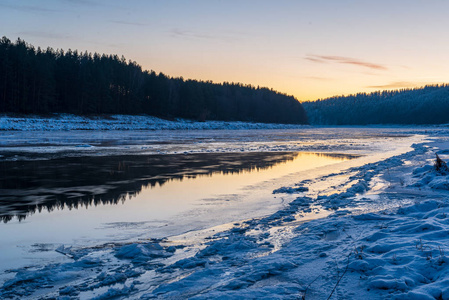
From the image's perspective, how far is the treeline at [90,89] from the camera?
Result: 5747 centimetres

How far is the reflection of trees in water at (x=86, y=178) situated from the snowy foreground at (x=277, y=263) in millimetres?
3231

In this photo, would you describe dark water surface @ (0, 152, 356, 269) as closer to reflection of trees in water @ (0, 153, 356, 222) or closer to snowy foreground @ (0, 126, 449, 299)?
reflection of trees in water @ (0, 153, 356, 222)

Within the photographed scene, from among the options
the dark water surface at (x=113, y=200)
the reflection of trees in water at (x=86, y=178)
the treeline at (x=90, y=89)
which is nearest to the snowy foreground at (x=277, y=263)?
the dark water surface at (x=113, y=200)

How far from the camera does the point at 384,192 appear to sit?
9383 mm

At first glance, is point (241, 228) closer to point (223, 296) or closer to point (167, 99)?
point (223, 296)

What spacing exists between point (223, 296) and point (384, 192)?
23.2 ft

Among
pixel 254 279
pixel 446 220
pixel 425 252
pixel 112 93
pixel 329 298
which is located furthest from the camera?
pixel 112 93

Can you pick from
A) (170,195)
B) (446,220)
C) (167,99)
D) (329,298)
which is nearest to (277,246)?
(329,298)

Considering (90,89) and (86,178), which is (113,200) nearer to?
(86,178)

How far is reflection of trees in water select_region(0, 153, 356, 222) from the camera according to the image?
8.25m

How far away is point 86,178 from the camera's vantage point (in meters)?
11.5

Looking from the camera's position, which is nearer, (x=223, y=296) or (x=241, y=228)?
(x=223, y=296)

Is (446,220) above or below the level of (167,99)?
below

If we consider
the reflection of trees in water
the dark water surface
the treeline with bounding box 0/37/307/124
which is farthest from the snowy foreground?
the treeline with bounding box 0/37/307/124
